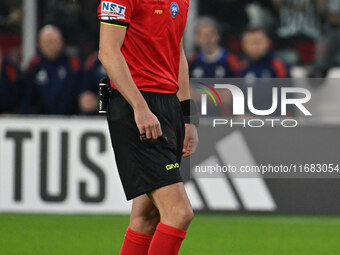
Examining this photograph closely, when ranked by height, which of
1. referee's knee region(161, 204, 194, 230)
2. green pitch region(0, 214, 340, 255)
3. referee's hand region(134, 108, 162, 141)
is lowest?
green pitch region(0, 214, 340, 255)

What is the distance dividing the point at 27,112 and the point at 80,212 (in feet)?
4.84

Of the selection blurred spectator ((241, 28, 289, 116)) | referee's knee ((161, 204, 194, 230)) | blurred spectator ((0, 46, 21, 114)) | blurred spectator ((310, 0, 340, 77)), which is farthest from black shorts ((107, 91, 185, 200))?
blurred spectator ((310, 0, 340, 77))

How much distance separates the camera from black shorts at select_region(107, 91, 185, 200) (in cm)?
433

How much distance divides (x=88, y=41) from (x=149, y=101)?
759 cm

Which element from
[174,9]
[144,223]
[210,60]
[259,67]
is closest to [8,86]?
[210,60]

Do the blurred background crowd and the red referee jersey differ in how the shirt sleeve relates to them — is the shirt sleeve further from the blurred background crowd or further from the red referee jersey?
the blurred background crowd

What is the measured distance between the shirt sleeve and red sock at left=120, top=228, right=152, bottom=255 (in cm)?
112

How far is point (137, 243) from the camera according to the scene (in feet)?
15.3

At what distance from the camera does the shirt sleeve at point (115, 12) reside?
13.8 ft

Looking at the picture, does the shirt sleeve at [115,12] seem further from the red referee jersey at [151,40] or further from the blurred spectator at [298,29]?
the blurred spectator at [298,29]

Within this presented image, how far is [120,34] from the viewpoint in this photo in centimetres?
424

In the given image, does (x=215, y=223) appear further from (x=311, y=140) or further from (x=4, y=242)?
(x=4, y=242)

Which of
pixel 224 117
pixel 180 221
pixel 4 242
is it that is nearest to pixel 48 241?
pixel 4 242

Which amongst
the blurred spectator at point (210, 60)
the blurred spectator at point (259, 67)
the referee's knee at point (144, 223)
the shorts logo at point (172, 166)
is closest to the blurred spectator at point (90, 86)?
the blurred spectator at point (210, 60)
